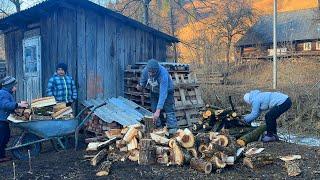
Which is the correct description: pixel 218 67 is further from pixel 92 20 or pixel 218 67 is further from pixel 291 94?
pixel 92 20

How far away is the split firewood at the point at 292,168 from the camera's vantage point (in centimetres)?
568

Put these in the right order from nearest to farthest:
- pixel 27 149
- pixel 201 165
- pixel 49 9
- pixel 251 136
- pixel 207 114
Result: pixel 201 165
pixel 27 149
pixel 251 136
pixel 207 114
pixel 49 9

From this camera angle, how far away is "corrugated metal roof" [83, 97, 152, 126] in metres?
8.52

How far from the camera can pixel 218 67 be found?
24141 mm

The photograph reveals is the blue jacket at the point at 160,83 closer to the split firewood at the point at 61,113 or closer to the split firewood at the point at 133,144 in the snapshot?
the split firewood at the point at 133,144

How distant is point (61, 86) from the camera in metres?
8.27

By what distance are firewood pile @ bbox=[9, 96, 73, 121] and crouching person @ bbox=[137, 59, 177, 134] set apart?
1713 mm

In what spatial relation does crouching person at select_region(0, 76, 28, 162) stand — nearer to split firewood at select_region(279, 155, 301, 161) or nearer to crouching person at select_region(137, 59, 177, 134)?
crouching person at select_region(137, 59, 177, 134)

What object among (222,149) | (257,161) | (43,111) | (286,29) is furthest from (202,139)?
(286,29)

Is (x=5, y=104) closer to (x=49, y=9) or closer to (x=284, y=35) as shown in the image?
(x=49, y=9)

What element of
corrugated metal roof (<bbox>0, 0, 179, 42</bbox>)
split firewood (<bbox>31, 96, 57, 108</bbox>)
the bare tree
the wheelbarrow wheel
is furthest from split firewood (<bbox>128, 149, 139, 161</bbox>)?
the bare tree

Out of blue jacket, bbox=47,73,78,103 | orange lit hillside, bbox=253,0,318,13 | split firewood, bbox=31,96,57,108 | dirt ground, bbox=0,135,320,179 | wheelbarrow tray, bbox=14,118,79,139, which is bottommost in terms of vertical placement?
dirt ground, bbox=0,135,320,179

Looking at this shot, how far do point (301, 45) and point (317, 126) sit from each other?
101 feet

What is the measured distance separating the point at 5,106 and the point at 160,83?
9.53 ft
